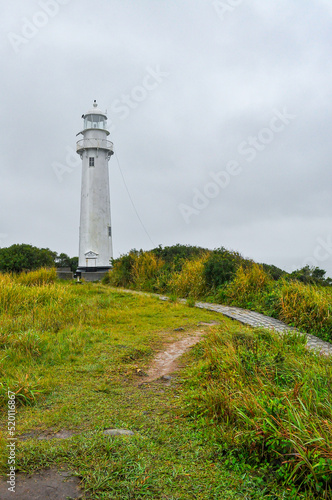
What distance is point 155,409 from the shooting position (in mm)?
4074

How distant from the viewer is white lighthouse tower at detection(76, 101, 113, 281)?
25812mm

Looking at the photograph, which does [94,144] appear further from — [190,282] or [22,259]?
[190,282]

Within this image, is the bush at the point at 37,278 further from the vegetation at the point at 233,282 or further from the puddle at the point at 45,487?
the puddle at the point at 45,487

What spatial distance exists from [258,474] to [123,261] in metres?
14.9

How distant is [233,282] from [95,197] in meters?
16.6

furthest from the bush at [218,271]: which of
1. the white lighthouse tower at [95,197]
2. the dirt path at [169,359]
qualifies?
the white lighthouse tower at [95,197]

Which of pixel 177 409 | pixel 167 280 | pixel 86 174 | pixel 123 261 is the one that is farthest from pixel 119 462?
pixel 86 174

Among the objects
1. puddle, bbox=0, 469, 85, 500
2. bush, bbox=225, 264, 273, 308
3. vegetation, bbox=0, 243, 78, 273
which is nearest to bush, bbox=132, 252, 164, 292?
bush, bbox=225, 264, 273, 308

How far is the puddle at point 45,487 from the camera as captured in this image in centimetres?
262

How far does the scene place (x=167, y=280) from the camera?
14094 mm

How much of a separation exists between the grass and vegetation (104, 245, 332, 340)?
2.59 meters

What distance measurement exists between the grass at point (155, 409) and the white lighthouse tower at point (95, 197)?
18.7 meters

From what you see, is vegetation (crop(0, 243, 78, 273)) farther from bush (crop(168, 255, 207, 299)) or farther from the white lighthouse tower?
bush (crop(168, 255, 207, 299))

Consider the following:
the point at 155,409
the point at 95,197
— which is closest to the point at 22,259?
the point at 95,197
